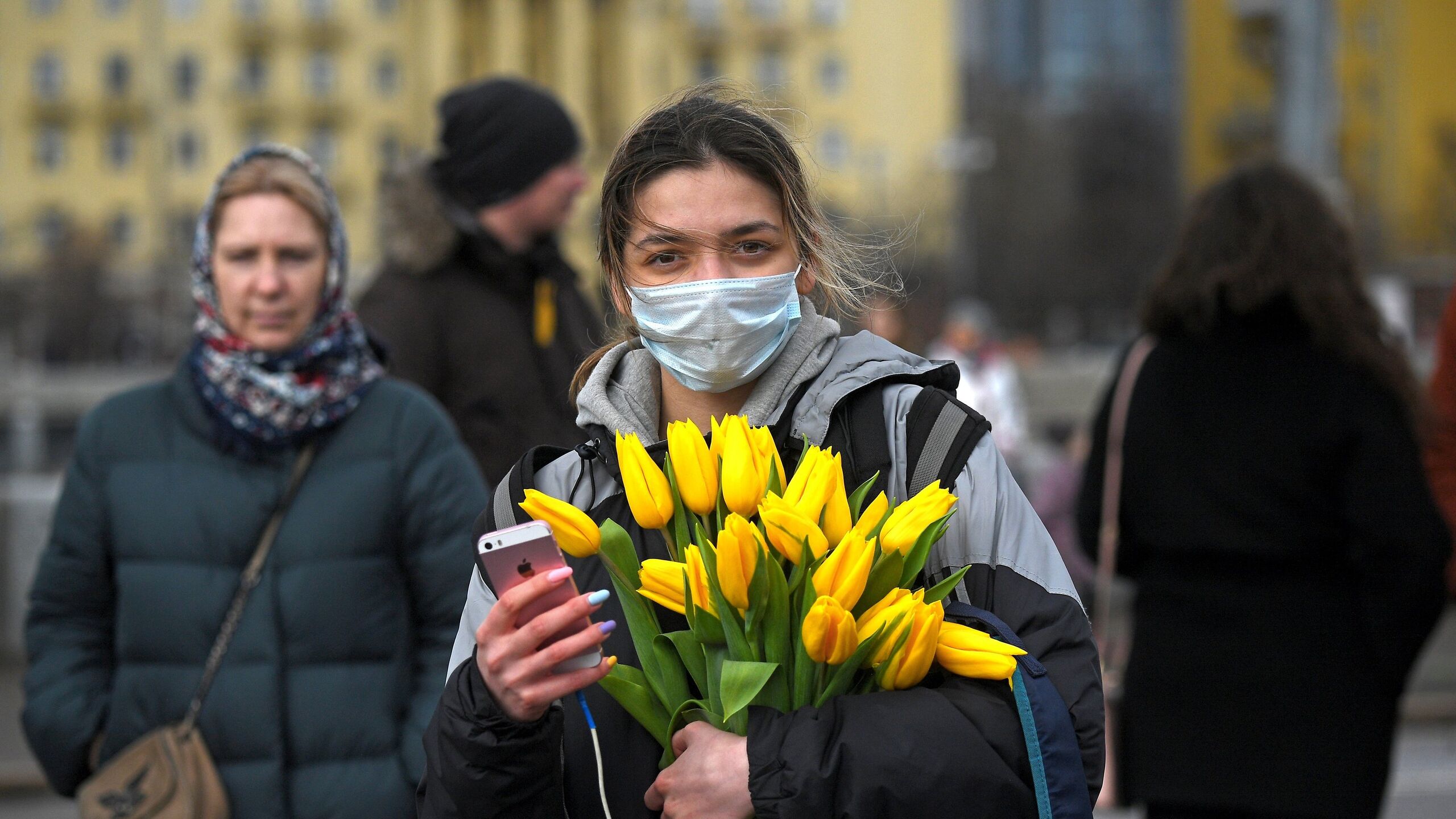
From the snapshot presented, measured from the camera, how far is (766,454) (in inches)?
76.8

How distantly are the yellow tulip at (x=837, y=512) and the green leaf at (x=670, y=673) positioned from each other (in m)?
0.23

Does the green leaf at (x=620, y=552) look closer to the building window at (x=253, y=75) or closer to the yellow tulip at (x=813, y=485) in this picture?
the yellow tulip at (x=813, y=485)

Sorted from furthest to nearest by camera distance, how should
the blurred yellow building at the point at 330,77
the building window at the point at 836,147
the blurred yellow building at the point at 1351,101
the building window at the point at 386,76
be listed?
1. the building window at the point at 836,147
2. the building window at the point at 386,76
3. the blurred yellow building at the point at 330,77
4. the blurred yellow building at the point at 1351,101

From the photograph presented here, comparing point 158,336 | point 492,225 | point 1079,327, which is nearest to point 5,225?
point 158,336

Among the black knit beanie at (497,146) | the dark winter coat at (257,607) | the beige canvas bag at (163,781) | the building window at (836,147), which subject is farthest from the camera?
the building window at (836,147)

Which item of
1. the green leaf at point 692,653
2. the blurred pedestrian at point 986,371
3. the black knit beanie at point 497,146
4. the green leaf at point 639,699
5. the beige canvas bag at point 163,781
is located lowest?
the blurred pedestrian at point 986,371

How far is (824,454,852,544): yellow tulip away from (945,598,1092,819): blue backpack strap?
25 cm

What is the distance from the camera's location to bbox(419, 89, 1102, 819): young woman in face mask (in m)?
1.82

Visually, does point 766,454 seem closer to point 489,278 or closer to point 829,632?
point 829,632

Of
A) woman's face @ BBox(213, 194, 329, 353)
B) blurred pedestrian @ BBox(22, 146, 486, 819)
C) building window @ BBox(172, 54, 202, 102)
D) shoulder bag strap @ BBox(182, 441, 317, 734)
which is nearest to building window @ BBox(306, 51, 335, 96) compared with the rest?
building window @ BBox(172, 54, 202, 102)

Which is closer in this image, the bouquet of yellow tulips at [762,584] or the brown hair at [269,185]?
the bouquet of yellow tulips at [762,584]

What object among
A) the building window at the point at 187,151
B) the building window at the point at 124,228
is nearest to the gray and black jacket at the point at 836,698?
the building window at the point at 124,228

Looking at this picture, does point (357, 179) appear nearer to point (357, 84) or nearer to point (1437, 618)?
point (357, 84)

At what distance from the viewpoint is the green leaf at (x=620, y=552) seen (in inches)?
76.2
